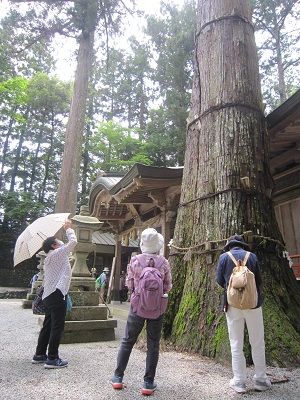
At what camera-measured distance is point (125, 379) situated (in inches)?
102

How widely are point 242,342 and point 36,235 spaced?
2557 mm

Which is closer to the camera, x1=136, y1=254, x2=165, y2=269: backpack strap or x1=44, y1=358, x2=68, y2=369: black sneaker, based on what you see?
x1=136, y1=254, x2=165, y2=269: backpack strap

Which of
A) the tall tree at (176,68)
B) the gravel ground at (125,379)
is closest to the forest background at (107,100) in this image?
the tall tree at (176,68)

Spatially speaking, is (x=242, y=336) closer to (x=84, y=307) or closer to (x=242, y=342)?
(x=242, y=342)

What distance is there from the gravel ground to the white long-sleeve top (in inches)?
30.3

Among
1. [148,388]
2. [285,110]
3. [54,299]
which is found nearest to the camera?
[148,388]

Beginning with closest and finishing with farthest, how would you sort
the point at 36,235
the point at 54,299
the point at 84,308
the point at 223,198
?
the point at 54,299
the point at 36,235
the point at 223,198
the point at 84,308

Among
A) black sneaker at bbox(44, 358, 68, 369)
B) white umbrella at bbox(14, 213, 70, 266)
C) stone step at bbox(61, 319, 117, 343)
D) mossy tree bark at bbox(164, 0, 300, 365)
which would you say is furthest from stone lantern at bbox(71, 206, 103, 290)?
black sneaker at bbox(44, 358, 68, 369)

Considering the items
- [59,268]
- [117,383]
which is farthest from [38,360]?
[117,383]

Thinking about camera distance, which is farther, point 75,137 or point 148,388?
point 75,137

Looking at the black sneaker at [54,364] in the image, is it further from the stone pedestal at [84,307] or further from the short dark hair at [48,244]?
the stone pedestal at [84,307]

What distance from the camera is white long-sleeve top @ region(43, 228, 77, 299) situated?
3.18 m

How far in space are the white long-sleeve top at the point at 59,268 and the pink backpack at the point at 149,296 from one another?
43.6 inches

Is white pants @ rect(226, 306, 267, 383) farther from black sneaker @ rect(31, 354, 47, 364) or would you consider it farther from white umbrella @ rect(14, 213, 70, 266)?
white umbrella @ rect(14, 213, 70, 266)
